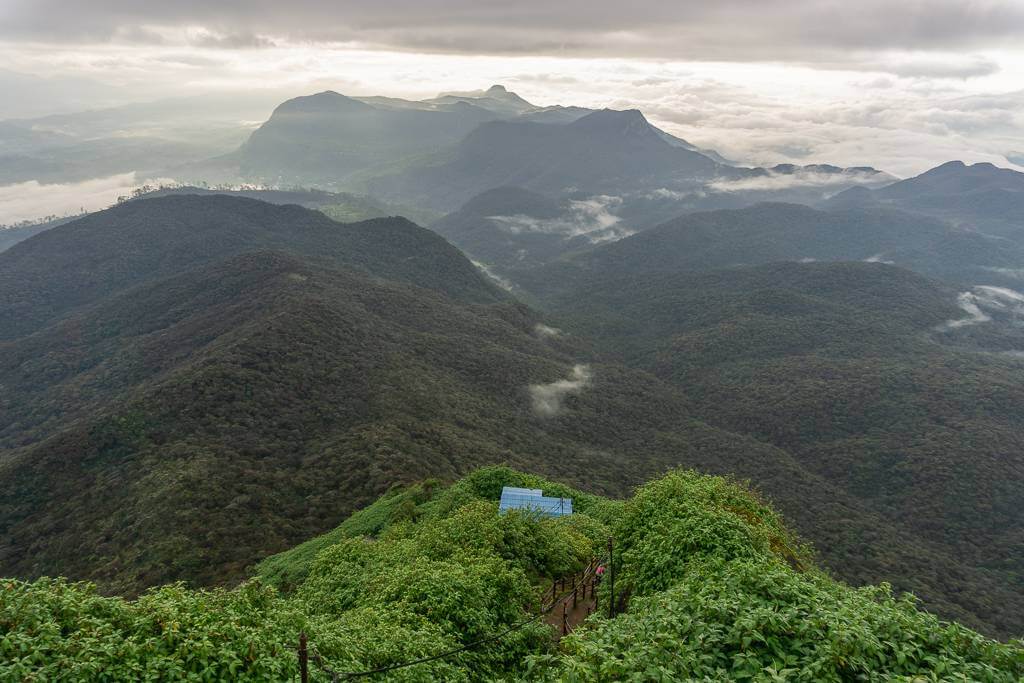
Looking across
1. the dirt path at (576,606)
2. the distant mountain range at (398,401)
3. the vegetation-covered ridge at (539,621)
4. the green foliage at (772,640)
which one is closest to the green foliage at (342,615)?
the vegetation-covered ridge at (539,621)

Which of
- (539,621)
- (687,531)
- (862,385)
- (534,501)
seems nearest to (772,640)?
(687,531)

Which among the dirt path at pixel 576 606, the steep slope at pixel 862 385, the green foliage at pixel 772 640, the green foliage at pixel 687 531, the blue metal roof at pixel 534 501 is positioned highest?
the green foliage at pixel 772 640

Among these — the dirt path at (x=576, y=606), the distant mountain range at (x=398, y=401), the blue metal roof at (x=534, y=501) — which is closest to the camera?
the dirt path at (x=576, y=606)

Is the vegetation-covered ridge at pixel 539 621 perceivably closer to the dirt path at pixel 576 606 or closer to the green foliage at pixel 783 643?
the green foliage at pixel 783 643

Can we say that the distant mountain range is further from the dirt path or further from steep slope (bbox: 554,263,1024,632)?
the dirt path

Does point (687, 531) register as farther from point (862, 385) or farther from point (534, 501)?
point (862, 385)

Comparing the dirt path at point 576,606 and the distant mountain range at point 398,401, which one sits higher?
the dirt path at point 576,606

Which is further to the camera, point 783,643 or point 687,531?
point 687,531
